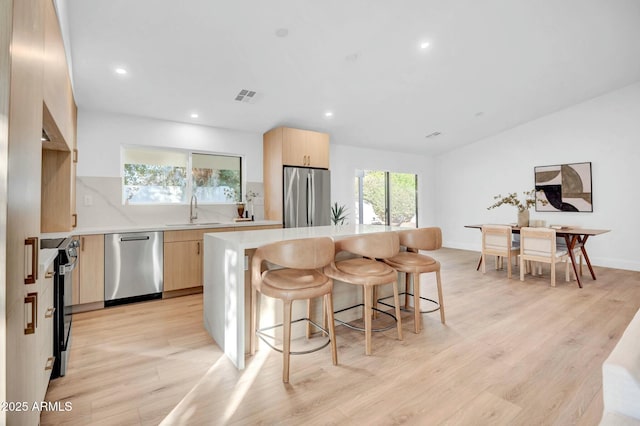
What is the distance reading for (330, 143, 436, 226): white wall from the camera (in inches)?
254

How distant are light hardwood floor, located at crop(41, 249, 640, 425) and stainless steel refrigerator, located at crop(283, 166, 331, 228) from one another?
2.16 meters

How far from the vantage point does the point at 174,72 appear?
3.34 meters

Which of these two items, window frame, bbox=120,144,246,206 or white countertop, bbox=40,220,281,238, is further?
window frame, bbox=120,144,246,206

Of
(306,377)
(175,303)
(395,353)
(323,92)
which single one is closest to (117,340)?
(175,303)

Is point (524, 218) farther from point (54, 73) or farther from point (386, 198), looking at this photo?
point (54, 73)

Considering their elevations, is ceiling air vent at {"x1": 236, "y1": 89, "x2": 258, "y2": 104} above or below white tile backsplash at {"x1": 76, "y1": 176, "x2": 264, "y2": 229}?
above

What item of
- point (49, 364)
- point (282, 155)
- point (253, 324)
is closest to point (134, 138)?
point (282, 155)

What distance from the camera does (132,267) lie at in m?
3.51

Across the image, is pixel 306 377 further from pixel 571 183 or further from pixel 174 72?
pixel 571 183

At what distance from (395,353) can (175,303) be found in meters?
2.62

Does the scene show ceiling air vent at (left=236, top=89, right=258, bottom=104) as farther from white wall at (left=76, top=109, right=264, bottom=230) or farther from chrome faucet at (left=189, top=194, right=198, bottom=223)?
chrome faucet at (left=189, top=194, right=198, bottom=223)

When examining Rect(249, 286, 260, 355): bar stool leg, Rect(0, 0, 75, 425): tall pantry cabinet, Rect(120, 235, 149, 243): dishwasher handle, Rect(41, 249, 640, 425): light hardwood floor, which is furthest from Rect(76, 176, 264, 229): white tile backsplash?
Rect(0, 0, 75, 425): tall pantry cabinet

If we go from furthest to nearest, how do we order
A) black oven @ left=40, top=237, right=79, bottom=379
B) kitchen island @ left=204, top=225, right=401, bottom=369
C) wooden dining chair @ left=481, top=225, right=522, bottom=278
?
1. wooden dining chair @ left=481, top=225, right=522, bottom=278
2. kitchen island @ left=204, top=225, right=401, bottom=369
3. black oven @ left=40, top=237, right=79, bottom=379

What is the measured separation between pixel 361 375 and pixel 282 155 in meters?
3.51
